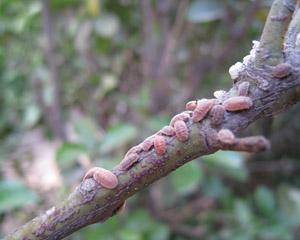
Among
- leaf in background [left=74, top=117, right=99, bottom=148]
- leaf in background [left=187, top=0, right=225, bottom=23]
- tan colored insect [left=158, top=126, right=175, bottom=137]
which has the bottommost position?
tan colored insect [left=158, top=126, right=175, bottom=137]

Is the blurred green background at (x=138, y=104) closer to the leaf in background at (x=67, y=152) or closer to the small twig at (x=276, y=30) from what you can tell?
the leaf in background at (x=67, y=152)

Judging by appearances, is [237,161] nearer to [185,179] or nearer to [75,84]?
[185,179]

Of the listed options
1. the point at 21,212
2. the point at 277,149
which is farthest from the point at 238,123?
the point at 277,149

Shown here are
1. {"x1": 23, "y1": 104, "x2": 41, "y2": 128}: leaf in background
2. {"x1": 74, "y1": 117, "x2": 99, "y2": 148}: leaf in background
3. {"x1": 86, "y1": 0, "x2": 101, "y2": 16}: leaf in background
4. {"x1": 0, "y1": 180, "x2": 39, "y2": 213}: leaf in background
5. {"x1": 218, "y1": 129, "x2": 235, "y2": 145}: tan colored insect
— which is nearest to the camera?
{"x1": 218, "y1": 129, "x2": 235, "y2": 145}: tan colored insect

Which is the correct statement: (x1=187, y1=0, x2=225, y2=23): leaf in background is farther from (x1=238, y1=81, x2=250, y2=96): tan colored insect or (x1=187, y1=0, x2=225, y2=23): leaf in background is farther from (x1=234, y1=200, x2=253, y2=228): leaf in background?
(x1=238, y1=81, x2=250, y2=96): tan colored insect

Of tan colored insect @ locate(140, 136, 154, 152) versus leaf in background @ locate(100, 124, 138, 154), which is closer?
tan colored insect @ locate(140, 136, 154, 152)

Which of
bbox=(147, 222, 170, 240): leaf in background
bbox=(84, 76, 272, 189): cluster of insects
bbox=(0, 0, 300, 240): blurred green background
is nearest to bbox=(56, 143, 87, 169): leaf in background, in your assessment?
bbox=(0, 0, 300, 240): blurred green background

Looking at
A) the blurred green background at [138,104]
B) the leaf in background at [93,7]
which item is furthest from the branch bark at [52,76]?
the leaf in background at [93,7]

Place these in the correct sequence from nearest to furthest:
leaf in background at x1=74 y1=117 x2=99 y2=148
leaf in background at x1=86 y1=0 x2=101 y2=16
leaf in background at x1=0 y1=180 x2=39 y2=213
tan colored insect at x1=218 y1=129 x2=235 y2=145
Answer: tan colored insect at x1=218 y1=129 x2=235 y2=145 → leaf in background at x1=0 y1=180 x2=39 y2=213 → leaf in background at x1=74 y1=117 x2=99 y2=148 → leaf in background at x1=86 y1=0 x2=101 y2=16
